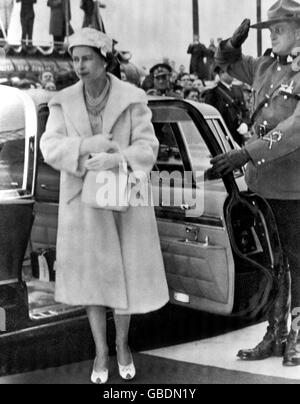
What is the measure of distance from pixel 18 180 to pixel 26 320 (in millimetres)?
586

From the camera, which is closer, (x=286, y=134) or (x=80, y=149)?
(x=80, y=149)

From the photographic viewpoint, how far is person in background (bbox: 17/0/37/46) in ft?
11.0

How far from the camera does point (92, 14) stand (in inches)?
134

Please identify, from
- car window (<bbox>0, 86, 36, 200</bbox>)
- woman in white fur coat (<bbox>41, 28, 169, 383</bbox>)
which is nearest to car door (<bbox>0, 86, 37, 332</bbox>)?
car window (<bbox>0, 86, 36, 200</bbox>)

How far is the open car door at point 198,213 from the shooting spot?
365 cm

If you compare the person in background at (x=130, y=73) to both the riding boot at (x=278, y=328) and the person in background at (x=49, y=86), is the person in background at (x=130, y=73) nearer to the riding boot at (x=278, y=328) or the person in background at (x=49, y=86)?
the person in background at (x=49, y=86)

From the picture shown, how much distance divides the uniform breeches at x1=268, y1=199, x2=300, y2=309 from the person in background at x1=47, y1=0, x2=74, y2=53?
1.17 meters

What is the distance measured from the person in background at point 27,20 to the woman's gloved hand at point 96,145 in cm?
47

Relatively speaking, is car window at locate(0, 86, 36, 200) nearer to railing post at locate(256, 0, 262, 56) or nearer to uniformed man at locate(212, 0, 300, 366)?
uniformed man at locate(212, 0, 300, 366)

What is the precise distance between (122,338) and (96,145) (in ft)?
2.69

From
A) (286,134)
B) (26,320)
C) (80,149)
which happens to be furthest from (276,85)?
(26,320)

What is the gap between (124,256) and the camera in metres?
3.39

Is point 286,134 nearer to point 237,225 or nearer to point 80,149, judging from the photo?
point 237,225

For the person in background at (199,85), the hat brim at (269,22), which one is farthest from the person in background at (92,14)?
the hat brim at (269,22)
